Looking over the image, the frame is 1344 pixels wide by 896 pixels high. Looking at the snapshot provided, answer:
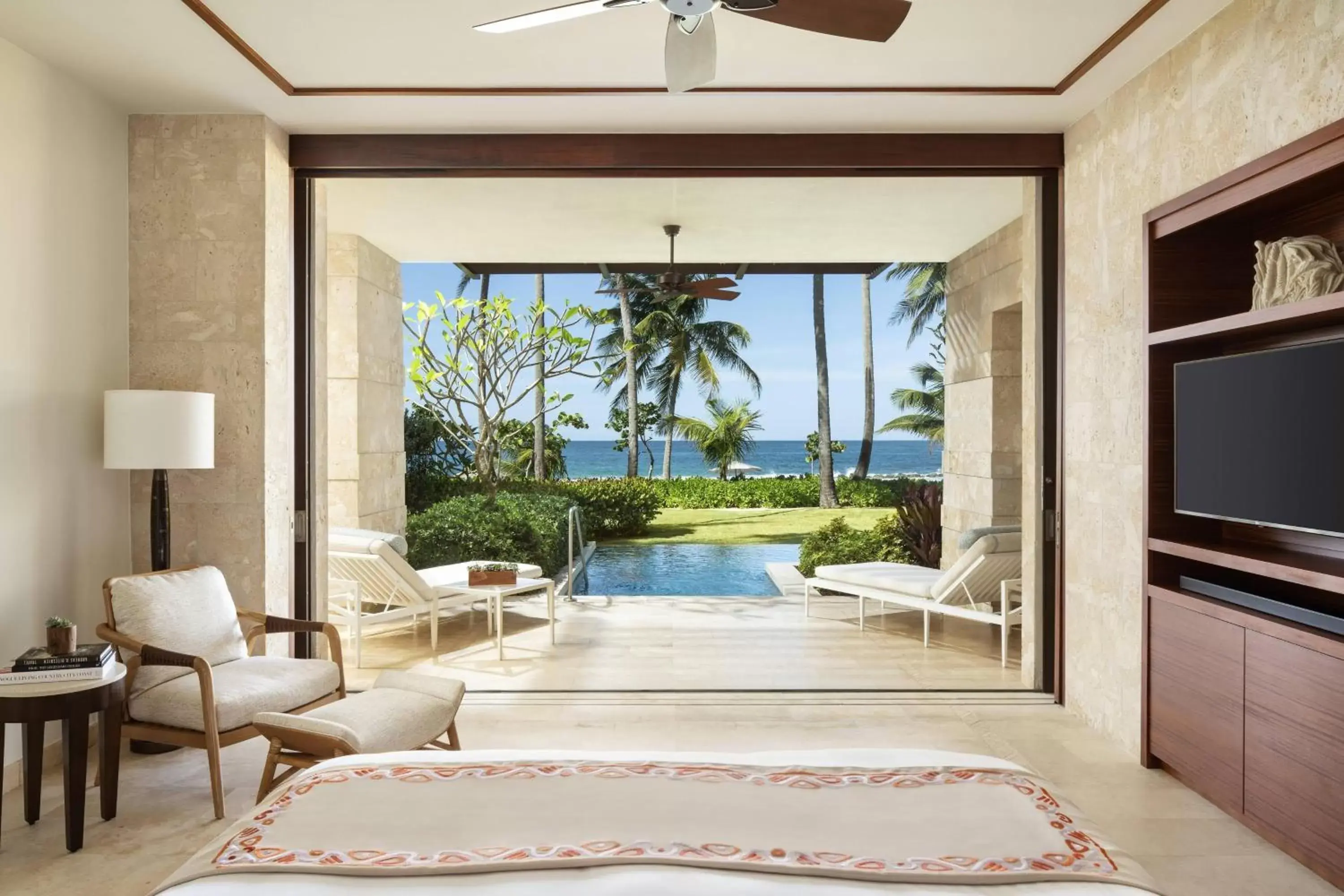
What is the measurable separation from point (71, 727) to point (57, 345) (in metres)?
1.58

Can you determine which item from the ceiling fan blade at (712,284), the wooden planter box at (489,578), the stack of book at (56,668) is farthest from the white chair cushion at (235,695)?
the ceiling fan blade at (712,284)

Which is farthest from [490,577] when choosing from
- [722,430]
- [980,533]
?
[722,430]

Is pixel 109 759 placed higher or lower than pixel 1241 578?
lower

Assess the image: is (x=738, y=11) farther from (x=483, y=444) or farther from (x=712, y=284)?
(x=483, y=444)

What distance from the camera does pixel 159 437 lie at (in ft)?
11.2

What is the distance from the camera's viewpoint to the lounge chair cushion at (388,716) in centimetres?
269

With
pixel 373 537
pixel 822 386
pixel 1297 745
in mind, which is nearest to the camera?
pixel 1297 745

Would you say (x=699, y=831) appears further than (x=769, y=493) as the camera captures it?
No

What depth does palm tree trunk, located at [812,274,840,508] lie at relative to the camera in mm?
14461

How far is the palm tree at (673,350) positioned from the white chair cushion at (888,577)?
26.1 feet

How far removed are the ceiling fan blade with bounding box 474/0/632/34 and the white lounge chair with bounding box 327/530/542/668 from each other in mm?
3232

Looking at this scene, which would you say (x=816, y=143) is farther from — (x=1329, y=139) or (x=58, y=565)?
(x=58, y=565)

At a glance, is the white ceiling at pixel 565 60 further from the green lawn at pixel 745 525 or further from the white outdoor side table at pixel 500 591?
the green lawn at pixel 745 525

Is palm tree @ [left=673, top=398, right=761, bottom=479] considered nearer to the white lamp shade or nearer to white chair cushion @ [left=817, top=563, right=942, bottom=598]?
white chair cushion @ [left=817, top=563, right=942, bottom=598]
